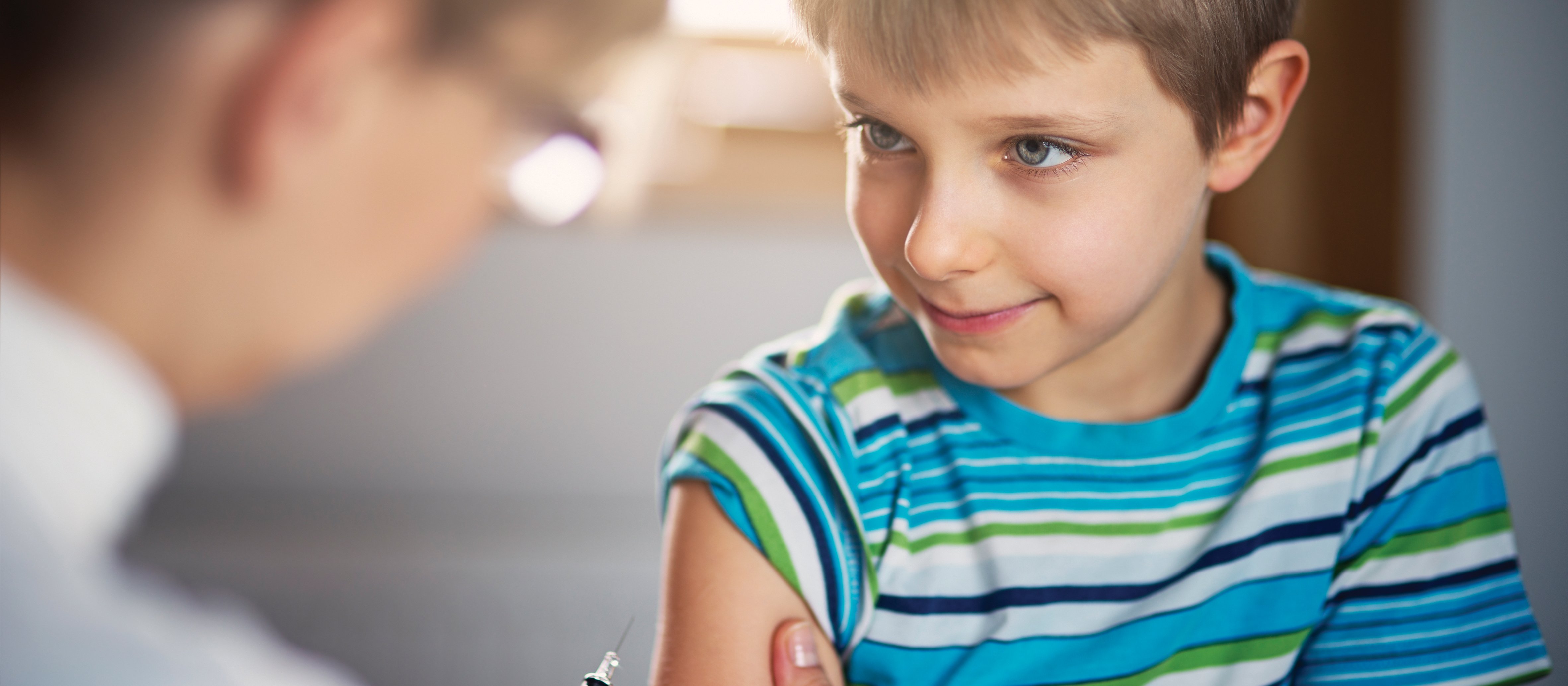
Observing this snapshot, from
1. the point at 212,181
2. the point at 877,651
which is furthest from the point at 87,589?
the point at 877,651

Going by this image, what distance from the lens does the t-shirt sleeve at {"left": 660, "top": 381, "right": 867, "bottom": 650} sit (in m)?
0.63

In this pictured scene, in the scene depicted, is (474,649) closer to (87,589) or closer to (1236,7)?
(87,589)

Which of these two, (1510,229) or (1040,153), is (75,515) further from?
(1510,229)

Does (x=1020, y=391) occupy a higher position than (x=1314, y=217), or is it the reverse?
(x=1314, y=217)

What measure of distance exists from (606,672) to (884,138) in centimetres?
36

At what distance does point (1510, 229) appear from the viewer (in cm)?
128

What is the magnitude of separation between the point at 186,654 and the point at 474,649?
45.6 inches

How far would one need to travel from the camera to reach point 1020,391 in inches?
29.7

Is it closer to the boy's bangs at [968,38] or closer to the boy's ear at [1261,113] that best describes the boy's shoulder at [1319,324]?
the boy's ear at [1261,113]

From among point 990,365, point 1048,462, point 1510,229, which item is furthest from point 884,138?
point 1510,229

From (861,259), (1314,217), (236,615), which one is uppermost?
(861,259)

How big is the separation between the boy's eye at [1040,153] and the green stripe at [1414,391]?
0.32 metres

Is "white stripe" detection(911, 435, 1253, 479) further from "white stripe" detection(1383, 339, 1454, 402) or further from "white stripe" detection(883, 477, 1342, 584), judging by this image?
"white stripe" detection(1383, 339, 1454, 402)

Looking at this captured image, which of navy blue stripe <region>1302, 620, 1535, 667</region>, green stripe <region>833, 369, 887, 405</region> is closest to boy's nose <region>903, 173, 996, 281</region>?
green stripe <region>833, 369, 887, 405</region>
